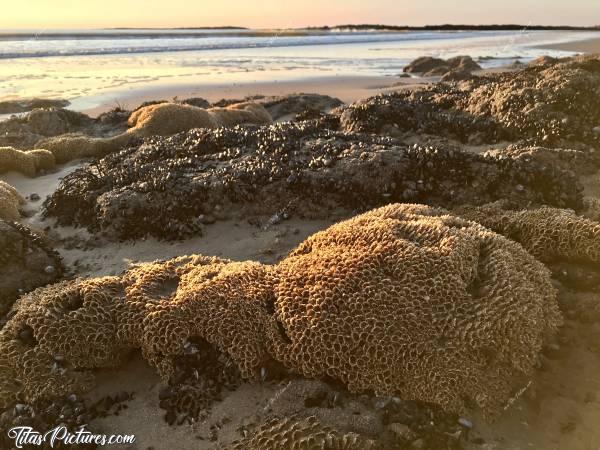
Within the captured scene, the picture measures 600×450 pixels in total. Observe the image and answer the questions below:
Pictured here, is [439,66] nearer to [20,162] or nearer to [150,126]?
[150,126]

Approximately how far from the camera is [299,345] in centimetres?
388

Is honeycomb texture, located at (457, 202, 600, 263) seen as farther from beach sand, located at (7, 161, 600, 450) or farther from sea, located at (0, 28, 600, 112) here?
sea, located at (0, 28, 600, 112)

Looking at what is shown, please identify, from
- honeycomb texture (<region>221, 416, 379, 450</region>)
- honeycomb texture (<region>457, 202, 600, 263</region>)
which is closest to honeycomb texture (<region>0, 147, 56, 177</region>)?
honeycomb texture (<region>221, 416, 379, 450</region>)

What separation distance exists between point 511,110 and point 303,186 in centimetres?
528

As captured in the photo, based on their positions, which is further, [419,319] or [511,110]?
[511,110]

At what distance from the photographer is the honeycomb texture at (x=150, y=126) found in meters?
11.6

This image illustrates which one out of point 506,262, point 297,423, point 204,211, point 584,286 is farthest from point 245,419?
point 204,211

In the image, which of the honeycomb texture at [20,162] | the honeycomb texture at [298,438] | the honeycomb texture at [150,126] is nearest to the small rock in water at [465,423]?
the honeycomb texture at [298,438]

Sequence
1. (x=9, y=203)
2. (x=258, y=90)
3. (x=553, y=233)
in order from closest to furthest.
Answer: (x=553, y=233), (x=9, y=203), (x=258, y=90)

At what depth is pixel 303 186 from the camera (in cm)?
723

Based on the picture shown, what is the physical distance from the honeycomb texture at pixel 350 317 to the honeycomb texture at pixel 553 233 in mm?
635

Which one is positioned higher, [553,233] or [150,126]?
[150,126]

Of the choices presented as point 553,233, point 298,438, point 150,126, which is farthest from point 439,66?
point 298,438

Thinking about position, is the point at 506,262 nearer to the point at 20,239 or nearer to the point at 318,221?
the point at 318,221
